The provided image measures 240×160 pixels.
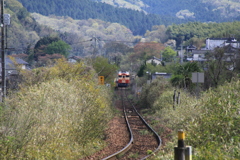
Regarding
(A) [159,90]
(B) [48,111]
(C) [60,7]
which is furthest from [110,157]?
(C) [60,7]

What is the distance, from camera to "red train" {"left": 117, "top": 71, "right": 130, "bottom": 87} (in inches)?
2322

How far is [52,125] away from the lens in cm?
979

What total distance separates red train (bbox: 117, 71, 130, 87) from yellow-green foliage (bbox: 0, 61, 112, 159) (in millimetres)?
42616

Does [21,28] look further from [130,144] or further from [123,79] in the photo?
[130,144]

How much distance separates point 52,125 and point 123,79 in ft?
166

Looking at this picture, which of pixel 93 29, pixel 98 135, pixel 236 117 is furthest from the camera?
pixel 93 29

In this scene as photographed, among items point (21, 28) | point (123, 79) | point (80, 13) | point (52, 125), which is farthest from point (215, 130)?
point (80, 13)

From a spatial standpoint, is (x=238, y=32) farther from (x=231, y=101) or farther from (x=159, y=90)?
(x=231, y=101)

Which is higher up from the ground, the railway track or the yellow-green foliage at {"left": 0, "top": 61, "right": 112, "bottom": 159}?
the yellow-green foliage at {"left": 0, "top": 61, "right": 112, "bottom": 159}

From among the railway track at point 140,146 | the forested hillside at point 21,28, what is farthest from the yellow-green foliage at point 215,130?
the forested hillside at point 21,28

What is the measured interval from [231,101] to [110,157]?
3945 millimetres

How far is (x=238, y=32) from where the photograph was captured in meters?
82.5

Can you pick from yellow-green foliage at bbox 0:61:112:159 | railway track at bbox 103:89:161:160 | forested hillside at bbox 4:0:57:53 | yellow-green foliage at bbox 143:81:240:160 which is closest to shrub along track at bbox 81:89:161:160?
railway track at bbox 103:89:161:160

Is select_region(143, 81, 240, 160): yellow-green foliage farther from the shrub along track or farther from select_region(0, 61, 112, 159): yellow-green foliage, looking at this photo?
select_region(0, 61, 112, 159): yellow-green foliage
